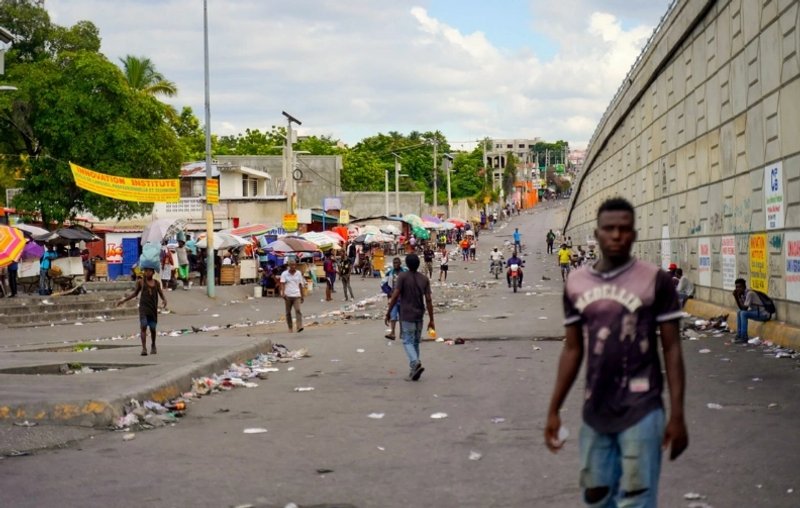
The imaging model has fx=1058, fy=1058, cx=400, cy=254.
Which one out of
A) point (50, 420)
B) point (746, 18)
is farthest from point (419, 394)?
point (746, 18)

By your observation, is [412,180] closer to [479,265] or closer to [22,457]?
[479,265]

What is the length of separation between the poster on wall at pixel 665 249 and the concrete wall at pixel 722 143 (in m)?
0.06

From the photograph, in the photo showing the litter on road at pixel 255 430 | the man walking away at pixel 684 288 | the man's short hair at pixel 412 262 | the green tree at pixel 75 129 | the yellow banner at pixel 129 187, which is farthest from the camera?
the green tree at pixel 75 129

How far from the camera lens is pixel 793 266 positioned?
16688mm

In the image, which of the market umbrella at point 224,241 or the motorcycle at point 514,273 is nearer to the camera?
the motorcycle at point 514,273

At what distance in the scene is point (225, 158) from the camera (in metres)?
77.6

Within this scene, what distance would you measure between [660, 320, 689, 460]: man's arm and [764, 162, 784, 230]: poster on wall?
13.3 m

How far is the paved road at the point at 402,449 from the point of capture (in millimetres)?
7125

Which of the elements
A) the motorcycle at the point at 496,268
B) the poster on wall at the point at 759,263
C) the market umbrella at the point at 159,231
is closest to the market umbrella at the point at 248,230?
the market umbrella at the point at 159,231

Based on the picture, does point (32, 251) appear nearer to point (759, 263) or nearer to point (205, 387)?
point (205, 387)

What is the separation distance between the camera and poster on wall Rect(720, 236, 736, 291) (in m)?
21.0

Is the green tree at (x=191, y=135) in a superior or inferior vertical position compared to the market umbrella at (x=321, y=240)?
superior

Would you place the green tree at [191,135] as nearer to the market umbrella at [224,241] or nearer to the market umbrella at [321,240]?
the market umbrella at [321,240]

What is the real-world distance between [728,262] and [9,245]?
1707 centimetres
